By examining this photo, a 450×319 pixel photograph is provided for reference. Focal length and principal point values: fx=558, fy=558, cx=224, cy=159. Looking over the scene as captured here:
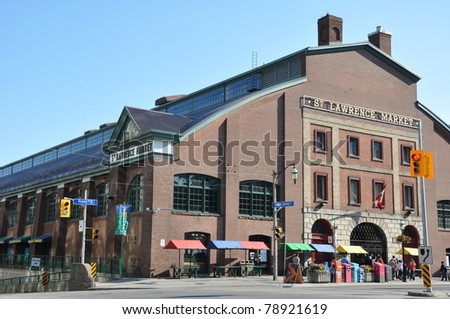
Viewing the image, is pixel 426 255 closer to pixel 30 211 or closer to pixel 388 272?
pixel 388 272

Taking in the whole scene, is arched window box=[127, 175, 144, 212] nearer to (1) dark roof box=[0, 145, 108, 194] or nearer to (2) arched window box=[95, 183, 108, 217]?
(2) arched window box=[95, 183, 108, 217]

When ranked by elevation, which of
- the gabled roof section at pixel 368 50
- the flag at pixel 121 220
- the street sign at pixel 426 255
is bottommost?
the street sign at pixel 426 255

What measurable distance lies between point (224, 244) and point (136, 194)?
782cm

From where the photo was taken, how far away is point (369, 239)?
49000 mm

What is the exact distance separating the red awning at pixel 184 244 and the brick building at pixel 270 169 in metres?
1.09

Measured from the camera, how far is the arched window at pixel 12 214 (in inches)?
2585

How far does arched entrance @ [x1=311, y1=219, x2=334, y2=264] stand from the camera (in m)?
45.8

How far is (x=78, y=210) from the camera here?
51.2m

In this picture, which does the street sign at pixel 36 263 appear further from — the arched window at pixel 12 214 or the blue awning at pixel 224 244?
the arched window at pixel 12 214

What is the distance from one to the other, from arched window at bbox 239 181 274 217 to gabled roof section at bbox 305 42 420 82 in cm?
1218

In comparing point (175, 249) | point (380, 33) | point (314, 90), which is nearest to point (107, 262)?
point (175, 249)

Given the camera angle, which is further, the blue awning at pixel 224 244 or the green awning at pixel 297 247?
the green awning at pixel 297 247

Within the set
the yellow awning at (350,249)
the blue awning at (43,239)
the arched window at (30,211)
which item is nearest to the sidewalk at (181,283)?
the yellow awning at (350,249)
